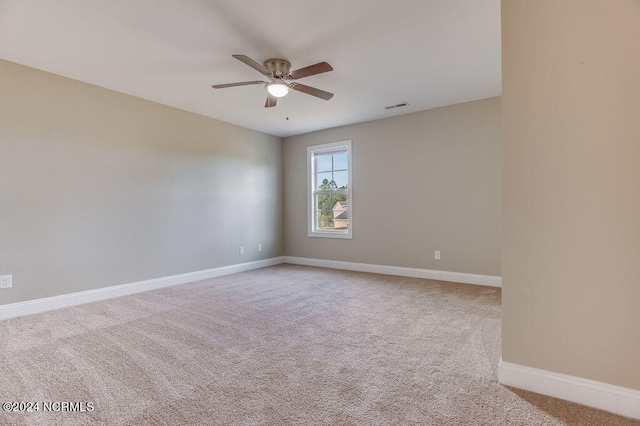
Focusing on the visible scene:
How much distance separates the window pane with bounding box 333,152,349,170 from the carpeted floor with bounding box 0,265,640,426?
2706 mm

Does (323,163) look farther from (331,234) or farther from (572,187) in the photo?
(572,187)

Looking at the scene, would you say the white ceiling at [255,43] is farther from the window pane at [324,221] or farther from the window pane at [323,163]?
the window pane at [324,221]

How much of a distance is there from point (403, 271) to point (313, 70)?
131 inches

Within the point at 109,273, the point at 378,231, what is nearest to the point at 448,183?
the point at 378,231

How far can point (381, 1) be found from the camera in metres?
2.10

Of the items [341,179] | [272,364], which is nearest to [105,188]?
[272,364]

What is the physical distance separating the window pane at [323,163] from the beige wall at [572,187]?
404 cm

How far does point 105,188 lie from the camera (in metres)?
3.58

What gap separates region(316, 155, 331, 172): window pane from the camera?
18.5 feet

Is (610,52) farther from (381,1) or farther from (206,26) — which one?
(206,26)

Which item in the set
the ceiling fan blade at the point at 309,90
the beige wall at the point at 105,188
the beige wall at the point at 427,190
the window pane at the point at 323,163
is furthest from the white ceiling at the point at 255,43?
the window pane at the point at 323,163

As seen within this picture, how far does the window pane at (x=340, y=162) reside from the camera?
5422 millimetres

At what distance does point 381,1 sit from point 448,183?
9.37 feet

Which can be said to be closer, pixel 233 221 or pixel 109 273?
pixel 109 273
